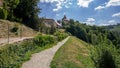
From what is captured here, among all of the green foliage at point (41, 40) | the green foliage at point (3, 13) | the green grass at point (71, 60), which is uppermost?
the green foliage at point (3, 13)

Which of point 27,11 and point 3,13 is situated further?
point 27,11

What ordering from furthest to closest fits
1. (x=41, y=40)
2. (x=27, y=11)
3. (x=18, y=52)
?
(x=27, y=11)
(x=41, y=40)
(x=18, y=52)

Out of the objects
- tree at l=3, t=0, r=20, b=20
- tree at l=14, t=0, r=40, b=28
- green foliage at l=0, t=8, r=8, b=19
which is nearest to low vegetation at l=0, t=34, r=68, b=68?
green foliage at l=0, t=8, r=8, b=19

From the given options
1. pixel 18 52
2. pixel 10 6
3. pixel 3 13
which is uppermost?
pixel 10 6

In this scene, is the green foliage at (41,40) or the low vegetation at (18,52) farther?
the green foliage at (41,40)

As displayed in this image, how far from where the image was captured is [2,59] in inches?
879

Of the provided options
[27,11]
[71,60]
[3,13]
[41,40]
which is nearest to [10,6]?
[27,11]

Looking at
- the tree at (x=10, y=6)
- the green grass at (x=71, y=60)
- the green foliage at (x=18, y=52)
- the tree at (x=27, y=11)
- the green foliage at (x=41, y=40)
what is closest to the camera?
the green foliage at (x=18, y=52)

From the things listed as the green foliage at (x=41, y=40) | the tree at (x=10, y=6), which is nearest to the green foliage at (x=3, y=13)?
the tree at (x=10, y=6)

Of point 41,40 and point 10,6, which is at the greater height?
point 10,6

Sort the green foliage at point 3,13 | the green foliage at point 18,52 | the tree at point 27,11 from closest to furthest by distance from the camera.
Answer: the green foliage at point 18,52 → the green foliage at point 3,13 → the tree at point 27,11

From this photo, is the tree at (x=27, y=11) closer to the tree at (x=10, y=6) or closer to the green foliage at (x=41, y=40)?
the tree at (x=10, y=6)

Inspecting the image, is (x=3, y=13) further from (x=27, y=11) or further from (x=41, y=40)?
(x=41, y=40)

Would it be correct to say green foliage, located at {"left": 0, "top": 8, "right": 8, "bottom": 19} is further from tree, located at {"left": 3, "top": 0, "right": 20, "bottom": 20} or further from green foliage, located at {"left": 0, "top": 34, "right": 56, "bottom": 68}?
green foliage, located at {"left": 0, "top": 34, "right": 56, "bottom": 68}
